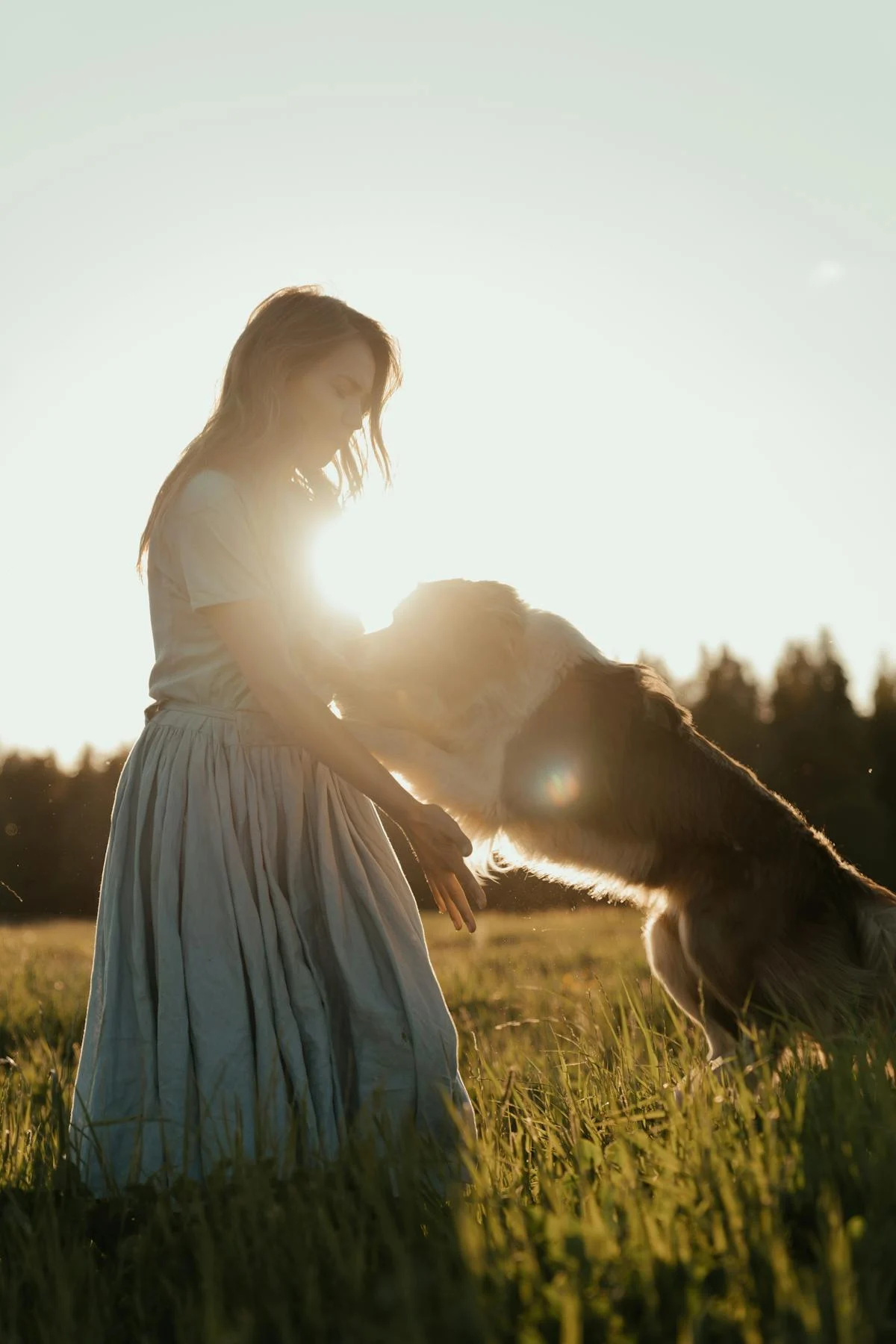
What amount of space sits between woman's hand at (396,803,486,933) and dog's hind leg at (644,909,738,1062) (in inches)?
37.3

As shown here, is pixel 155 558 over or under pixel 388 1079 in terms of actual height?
over

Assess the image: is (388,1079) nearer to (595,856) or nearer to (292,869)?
(292,869)

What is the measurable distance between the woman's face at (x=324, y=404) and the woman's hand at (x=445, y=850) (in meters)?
1.15

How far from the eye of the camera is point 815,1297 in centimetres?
152

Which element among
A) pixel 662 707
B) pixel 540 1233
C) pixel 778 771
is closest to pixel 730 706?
pixel 778 771

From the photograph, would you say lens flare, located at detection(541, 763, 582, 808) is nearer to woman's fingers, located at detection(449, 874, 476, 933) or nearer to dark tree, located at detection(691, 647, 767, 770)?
woman's fingers, located at detection(449, 874, 476, 933)

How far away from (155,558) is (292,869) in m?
0.95

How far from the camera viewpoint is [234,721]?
124 inches

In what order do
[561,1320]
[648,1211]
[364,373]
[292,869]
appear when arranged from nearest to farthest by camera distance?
1. [561,1320]
2. [648,1211]
3. [292,869]
4. [364,373]

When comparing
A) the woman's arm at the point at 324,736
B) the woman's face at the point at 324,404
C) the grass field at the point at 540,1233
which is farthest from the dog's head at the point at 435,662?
the grass field at the point at 540,1233

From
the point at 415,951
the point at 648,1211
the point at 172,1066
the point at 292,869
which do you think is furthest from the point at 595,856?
the point at 648,1211

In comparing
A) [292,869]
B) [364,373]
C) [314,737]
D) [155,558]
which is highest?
[364,373]

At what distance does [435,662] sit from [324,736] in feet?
3.61

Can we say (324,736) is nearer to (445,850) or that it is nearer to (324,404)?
(445,850)
